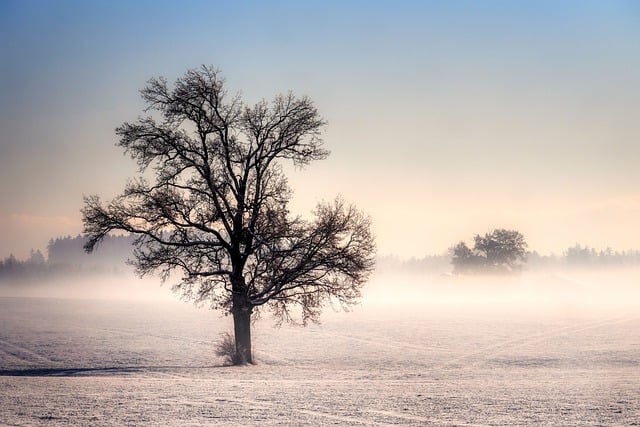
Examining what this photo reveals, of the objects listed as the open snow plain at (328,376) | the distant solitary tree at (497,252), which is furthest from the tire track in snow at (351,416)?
the distant solitary tree at (497,252)

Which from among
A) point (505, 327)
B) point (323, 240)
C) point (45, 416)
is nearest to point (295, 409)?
point (45, 416)

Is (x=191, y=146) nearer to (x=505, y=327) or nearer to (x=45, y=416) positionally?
(x=45, y=416)

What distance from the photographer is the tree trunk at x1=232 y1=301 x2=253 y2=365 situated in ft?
90.7

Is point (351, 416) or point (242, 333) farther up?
point (242, 333)

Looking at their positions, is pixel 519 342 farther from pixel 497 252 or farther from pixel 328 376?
pixel 497 252

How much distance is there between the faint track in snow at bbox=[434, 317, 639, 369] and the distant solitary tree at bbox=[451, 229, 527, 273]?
203 ft

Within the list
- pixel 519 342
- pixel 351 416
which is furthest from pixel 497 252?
pixel 351 416

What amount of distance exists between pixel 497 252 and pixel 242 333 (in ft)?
333

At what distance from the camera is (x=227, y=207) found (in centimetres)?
2734

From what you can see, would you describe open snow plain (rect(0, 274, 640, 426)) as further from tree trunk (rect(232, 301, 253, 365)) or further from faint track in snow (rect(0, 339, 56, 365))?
tree trunk (rect(232, 301, 253, 365))

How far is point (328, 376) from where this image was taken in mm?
23578

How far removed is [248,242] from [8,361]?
12869 millimetres

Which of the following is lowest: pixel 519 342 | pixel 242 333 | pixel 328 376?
pixel 519 342

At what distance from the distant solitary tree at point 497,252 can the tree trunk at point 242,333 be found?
10102 centimetres
